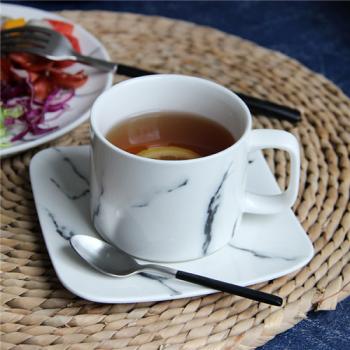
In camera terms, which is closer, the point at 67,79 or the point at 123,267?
the point at 123,267

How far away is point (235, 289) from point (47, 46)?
0.56m

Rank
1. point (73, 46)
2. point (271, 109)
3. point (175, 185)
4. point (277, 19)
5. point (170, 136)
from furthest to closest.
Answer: point (277, 19) → point (73, 46) → point (271, 109) → point (170, 136) → point (175, 185)

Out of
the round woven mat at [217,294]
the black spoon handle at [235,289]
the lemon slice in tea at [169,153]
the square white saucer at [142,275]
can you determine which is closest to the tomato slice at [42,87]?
the round woven mat at [217,294]

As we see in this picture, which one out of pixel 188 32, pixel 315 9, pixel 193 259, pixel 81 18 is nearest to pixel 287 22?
pixel 315 9

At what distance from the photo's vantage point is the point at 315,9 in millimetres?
1540

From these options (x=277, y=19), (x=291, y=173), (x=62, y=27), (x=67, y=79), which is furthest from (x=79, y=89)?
(x=277, y=19)

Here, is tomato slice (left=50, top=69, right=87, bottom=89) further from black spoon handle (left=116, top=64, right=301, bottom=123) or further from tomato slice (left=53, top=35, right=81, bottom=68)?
black spoon handle (left=116, top=64, right=301, bottom=123)

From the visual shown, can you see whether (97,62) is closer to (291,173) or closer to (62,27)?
(62,27)

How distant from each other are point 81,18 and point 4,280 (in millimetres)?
A: 623

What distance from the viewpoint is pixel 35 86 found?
108 cm

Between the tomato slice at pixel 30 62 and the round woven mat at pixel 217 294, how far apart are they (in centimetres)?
13

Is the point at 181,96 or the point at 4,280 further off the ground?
the point at 181,96

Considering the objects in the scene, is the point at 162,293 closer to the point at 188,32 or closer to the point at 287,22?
the point at 188,32

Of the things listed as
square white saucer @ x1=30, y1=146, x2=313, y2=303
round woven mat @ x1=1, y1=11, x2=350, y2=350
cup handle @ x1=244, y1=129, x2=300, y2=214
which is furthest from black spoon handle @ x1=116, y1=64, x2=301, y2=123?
cup handle @ x1=244, y1=129, x2=300, y2=214
